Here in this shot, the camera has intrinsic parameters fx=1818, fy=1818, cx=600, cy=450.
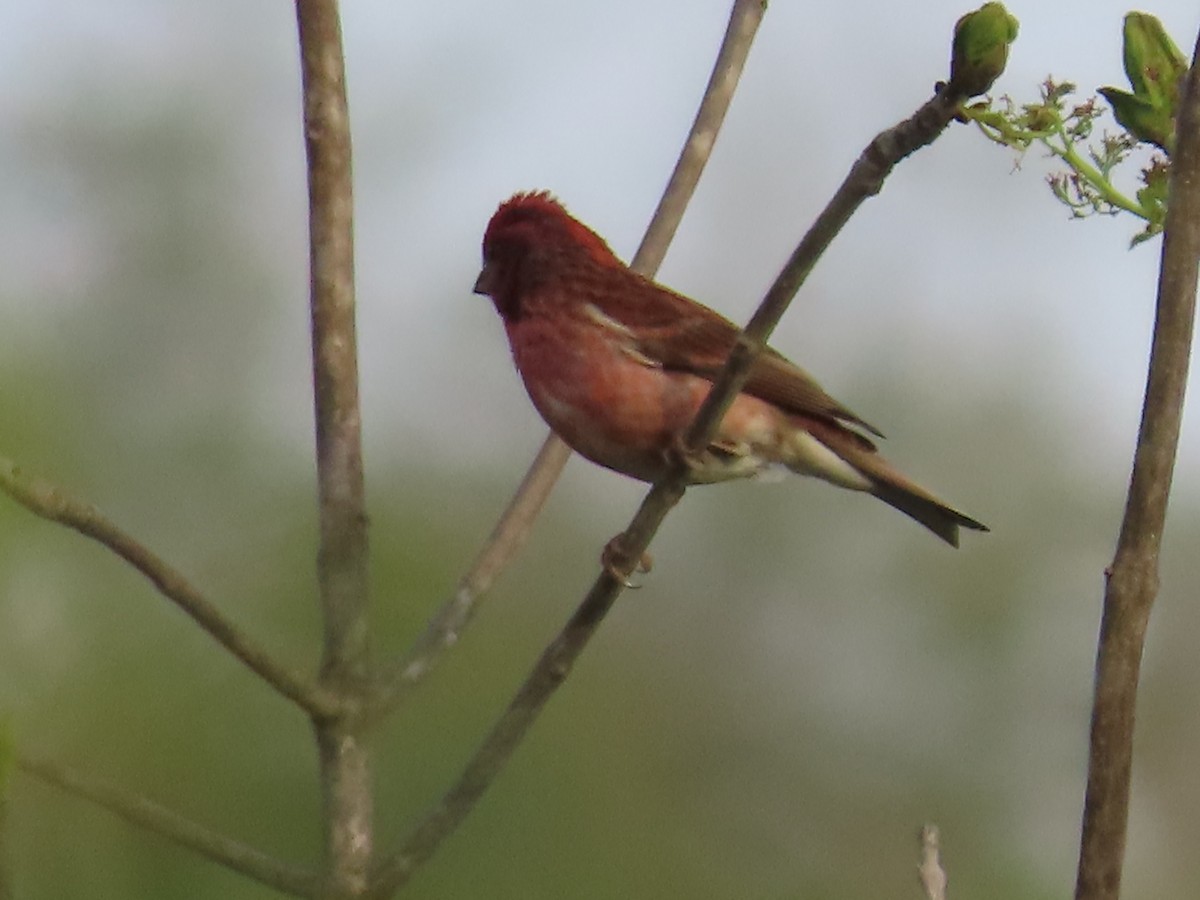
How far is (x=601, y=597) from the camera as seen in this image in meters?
2.70

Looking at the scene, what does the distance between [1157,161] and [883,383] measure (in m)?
7.11

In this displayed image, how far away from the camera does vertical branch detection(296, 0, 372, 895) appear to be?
2537 millimetres

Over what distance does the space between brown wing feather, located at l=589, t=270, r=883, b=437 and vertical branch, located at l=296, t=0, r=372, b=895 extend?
4.22ft

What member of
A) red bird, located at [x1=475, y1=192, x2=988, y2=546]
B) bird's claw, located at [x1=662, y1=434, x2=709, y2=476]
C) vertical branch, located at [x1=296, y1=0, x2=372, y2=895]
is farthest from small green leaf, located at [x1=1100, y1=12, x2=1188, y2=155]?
red bird, located at [x1=475, y1=192, x2=988, y2=546]

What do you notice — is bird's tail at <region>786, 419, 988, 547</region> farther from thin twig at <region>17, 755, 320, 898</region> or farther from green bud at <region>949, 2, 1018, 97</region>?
green bud at <region>949, 2, 1018, 97</region>

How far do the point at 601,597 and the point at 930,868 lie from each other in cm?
71

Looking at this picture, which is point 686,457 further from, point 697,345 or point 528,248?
point 528,248

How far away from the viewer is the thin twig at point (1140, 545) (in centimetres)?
172

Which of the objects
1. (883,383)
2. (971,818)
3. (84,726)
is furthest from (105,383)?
(883,383)

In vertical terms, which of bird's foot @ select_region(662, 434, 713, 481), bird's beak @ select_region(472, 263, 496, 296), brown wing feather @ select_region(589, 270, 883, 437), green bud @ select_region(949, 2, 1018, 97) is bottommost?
bird's beak @ select_region(472, 263, 496, 296)

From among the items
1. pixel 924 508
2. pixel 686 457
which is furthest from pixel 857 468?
pixel 686 457

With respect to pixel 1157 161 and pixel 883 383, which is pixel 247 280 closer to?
pixel 883 383

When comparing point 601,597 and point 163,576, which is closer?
point 163,576

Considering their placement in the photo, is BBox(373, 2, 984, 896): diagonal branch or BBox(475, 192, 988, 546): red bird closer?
BBox(373, 2, 984, 896): diagonal branch
